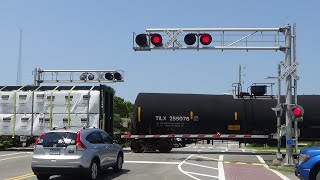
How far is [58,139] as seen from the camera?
44.9 ft

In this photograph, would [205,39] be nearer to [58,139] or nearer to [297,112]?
[297,112]

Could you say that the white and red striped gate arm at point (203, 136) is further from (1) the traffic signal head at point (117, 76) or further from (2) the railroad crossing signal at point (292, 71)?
(1) the traffic signal head at point (117, 76)

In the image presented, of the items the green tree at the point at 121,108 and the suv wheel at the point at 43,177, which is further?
the green tree at the point at 121,108

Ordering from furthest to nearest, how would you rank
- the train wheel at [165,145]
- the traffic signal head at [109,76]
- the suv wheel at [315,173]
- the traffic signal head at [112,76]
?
the traffic signal head at [109,76]
the traffic signal head at [112,76]
the train wheel at [165,145]
the suv wheel at [315,173]

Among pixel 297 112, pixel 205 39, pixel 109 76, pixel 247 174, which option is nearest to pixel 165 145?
pixel 205 39

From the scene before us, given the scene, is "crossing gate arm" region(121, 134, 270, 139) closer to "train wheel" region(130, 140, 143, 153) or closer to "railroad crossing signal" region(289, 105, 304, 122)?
"train wheel" region(130, 140, 143, 153)

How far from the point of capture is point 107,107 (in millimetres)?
30406

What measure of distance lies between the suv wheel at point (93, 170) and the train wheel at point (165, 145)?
15051 millimetres

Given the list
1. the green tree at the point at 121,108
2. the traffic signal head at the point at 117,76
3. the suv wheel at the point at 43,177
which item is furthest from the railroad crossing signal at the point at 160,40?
the green tree at the point at 121,108

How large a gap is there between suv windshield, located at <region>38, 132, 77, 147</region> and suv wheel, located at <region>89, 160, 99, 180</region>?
37.3 inches

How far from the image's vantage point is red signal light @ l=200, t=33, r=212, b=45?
21.3 metres

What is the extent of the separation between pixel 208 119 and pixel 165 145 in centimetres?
317

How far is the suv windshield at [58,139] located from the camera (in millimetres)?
13570

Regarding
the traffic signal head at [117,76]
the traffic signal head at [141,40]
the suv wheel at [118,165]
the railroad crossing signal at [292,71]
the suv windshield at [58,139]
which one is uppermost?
the traffic signal head at [141,40]
